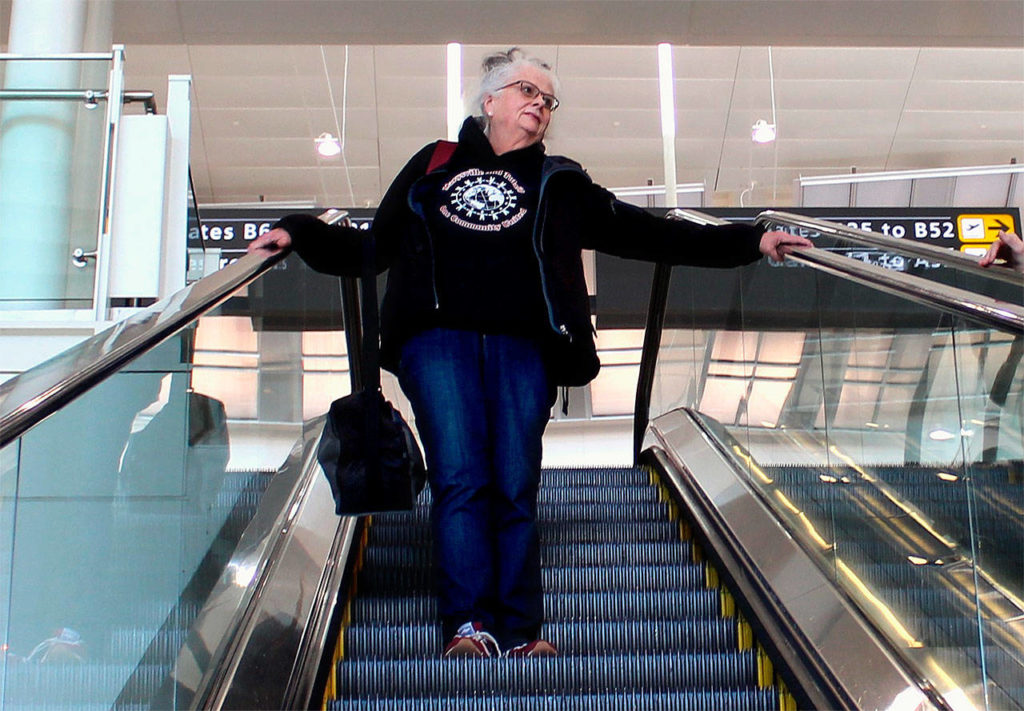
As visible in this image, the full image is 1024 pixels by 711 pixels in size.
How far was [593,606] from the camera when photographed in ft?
12.2

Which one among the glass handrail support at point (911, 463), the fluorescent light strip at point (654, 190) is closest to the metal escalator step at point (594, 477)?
the glass handrail support at point (911, 463)

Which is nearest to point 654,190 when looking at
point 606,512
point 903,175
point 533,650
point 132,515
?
point 903,175

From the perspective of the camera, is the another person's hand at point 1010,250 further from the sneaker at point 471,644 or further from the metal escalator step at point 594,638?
the sneaker at point 471,644

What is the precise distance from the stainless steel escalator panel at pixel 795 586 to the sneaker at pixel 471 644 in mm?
767

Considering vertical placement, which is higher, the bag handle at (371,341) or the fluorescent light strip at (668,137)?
the fluorescent light strip at (668,137)

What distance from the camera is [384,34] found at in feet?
29.2

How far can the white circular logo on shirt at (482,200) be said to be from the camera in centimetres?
338

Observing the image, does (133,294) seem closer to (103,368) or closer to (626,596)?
(626,596)

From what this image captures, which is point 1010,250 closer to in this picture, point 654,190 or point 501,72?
point 501,72

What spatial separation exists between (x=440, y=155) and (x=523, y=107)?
0.27m

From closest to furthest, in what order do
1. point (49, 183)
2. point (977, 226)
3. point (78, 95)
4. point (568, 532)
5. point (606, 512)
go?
point (568, 532)
point (606, 512)
point (49, 183)
point (78, 95)
point (977, 226)

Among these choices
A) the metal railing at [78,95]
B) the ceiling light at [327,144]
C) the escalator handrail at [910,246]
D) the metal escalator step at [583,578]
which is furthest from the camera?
the ceiling light at [327,144]

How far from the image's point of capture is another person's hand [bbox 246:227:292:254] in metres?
3.37

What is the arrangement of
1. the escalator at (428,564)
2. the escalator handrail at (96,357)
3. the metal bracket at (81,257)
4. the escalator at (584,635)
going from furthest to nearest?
1. the metal bracket at (81,257)
2. the escalator at (584,635)
3. the escalator at (428,564)
4. the escalator handrail at (96,357)
